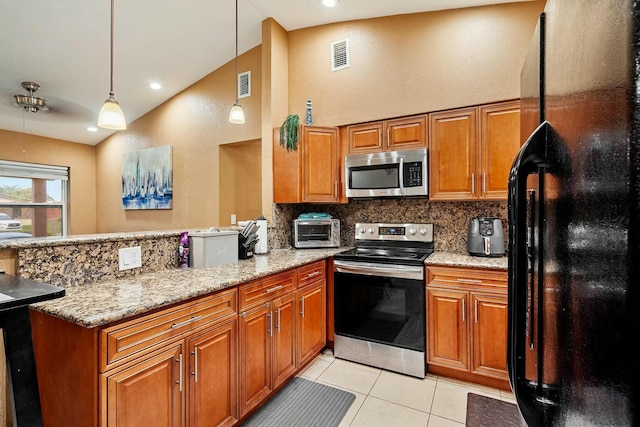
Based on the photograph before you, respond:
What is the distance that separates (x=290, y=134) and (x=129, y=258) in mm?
1766

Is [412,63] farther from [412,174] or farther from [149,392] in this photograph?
[149,392]

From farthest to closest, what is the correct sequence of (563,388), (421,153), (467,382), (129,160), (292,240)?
(129,160) < (292,240) < (421,153) < (467,382) < (563,388)

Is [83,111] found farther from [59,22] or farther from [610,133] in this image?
[610,133]

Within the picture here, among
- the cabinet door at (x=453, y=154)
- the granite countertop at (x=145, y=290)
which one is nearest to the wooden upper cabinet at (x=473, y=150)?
the cabinet door at (x=453, y=154)

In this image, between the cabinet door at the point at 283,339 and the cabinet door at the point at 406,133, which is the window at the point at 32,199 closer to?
the cabinet door at the point at 283,339

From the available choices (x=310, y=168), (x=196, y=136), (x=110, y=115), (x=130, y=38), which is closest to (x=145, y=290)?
(x=110, y=115)

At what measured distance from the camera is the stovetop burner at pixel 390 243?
262 centimetres

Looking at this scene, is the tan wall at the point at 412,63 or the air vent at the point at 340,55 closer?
the tan wall at the point at 412,63

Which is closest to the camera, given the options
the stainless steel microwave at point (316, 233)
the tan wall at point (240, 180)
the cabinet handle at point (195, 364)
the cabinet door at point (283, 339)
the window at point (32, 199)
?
the cabinet handle at point (195, 364)

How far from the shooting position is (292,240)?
129 inches

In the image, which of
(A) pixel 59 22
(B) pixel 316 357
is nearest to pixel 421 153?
(B) pixel 316 357

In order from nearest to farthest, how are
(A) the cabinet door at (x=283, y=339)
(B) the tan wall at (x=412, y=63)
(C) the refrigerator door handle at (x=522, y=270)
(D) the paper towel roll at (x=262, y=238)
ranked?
1. (C) the refrigerator door handle at (x=522, y=270)
2. (A) the cabinet door at (x=283, y=339)
3. (B) the tan wall at (x=412, y=63)
4. (D) the paper towel roll at (x=262, y=238)

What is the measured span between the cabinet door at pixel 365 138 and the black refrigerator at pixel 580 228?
2250mm

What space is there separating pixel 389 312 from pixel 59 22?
3.97 m
